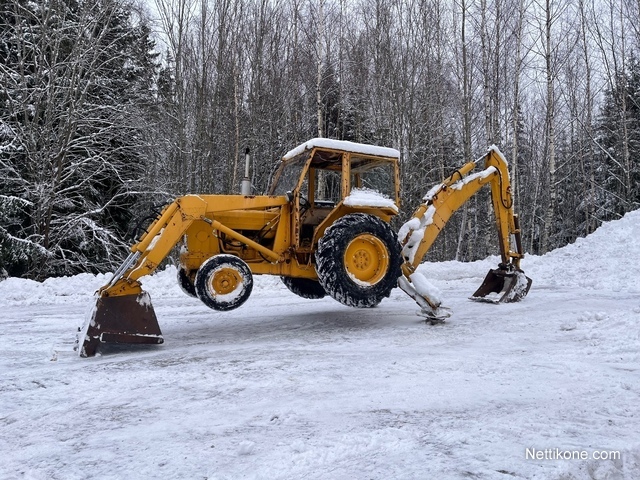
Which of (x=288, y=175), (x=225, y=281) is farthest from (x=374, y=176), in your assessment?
(x=225, y=281)

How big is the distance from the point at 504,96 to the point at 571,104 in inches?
286

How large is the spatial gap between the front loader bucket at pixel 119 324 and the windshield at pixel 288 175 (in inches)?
99.9

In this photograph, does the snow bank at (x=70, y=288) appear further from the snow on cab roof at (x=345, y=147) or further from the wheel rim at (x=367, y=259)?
the wheel rim at (x=367, y=259)

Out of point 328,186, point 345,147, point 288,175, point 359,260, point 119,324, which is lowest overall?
point 119,324

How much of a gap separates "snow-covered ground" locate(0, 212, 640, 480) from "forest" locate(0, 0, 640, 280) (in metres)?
5.65

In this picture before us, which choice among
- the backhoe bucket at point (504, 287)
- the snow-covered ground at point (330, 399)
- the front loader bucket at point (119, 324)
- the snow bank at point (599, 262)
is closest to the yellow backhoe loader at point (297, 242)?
the front loader bucket at point (119, 324)

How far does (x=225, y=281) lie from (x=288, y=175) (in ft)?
6.75

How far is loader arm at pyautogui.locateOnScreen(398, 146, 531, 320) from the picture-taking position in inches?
267

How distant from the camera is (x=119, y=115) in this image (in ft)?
45.8

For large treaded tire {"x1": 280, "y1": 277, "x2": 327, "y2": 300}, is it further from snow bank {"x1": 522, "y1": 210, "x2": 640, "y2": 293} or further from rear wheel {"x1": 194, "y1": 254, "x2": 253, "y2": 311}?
snow bank {"x1": 522, "y1": 210, "x2": 640, "y2": 293}

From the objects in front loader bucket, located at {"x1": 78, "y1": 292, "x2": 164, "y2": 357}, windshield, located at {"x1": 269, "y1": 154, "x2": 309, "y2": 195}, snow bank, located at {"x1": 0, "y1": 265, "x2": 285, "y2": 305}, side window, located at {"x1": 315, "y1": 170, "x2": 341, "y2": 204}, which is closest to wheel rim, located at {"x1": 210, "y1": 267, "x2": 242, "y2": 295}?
front loader bucket, located at {"x1": 78, "y1": 292, "x2": 164, "y2": 357}

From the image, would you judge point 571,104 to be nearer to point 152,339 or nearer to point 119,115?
point 119,115

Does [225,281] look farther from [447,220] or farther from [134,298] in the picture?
[447,220]

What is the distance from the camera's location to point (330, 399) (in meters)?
3.56
